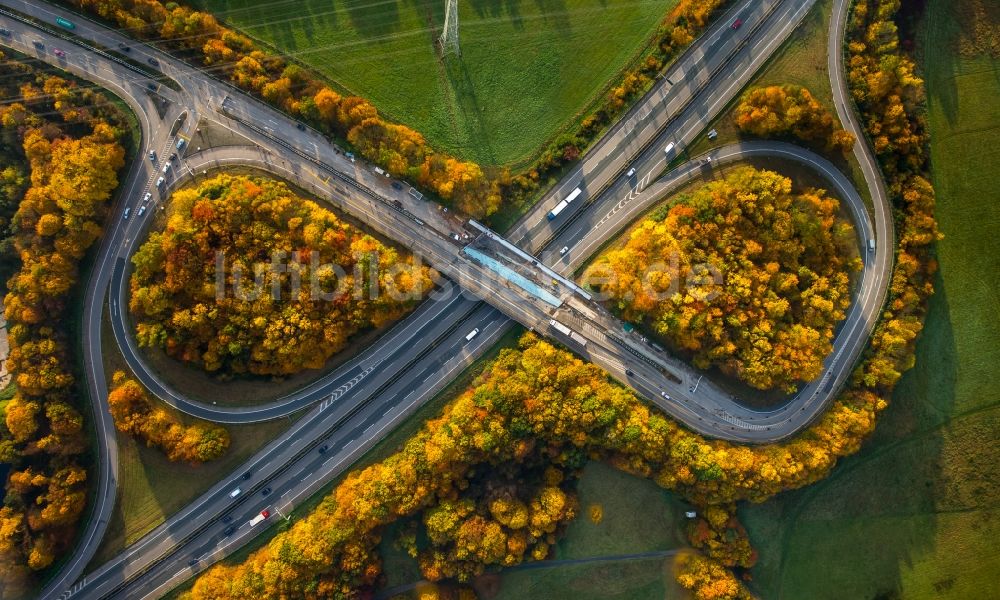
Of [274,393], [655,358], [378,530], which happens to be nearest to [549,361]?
[655,358]

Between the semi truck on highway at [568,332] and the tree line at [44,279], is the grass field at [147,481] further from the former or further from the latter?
the semi truck on highway at [568,332]

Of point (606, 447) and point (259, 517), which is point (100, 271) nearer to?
point (259, 517)

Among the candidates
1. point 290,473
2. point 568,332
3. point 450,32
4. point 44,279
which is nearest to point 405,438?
point 290,473

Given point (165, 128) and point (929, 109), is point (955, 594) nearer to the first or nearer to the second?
point (929, 109)

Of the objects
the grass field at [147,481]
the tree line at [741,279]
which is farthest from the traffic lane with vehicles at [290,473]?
the tree line at [741,279]

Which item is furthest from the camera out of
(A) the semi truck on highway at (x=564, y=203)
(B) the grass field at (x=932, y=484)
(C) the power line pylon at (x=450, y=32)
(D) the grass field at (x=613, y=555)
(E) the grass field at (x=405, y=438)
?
(B) the grass field at (x=932, y=484)

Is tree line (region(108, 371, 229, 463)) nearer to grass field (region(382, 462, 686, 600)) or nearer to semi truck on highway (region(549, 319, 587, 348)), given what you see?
grass field (region(382, 462, 686, 600))
